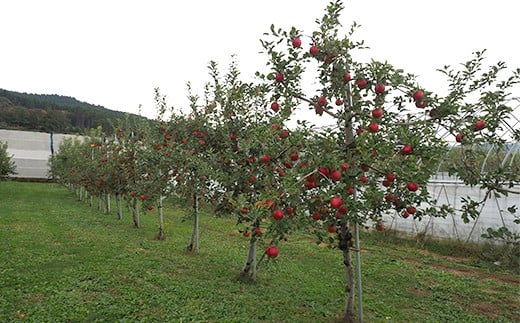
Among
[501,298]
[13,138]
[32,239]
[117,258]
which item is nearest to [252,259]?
[117,258]

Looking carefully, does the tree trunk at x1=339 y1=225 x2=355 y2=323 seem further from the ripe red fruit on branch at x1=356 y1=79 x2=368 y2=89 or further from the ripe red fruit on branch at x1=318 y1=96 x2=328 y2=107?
the ripe red fruit on branch at x1=356 y1=79 x2=368 y2=89

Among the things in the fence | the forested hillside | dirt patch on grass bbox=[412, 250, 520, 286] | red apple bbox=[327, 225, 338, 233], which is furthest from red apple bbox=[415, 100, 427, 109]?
the forested hillside

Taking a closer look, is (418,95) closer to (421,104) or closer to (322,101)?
(421,104)

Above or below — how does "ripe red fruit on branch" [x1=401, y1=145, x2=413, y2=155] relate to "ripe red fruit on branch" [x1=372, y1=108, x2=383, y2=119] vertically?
below

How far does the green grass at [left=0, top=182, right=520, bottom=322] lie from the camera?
18.6ft

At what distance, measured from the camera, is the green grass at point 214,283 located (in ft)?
18.6

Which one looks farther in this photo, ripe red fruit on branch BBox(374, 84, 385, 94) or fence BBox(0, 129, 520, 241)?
fence BBox(0, 129, 520, 241)

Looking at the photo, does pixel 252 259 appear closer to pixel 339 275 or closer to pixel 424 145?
pixel 339 275

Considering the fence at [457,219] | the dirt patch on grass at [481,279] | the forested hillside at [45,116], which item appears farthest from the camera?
the forested hillside at [45,116]

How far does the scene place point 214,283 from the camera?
7.17m

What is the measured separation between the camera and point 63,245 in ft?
32.7

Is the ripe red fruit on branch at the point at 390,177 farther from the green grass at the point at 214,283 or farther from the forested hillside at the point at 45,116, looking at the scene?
the forested hillside at the point at 45,116

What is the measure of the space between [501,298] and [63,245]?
10312 mm

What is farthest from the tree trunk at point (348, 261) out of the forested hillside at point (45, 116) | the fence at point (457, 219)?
the forested hillside at point (45, 116)
